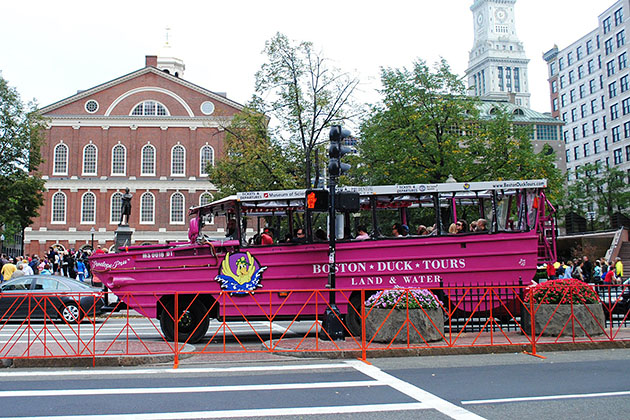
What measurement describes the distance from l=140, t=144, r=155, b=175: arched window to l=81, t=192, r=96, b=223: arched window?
565 cm

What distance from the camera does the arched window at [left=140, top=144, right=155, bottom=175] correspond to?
5800 centimetres

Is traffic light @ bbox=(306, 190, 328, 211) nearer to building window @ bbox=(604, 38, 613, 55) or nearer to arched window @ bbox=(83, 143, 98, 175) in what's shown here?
arched window @ bbox=(83, 143, 98, 175)

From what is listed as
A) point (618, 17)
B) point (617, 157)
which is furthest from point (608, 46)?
point (617, 157)

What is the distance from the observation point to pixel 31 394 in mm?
7293

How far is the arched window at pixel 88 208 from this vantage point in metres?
57.2

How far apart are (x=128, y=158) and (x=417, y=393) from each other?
180 ft

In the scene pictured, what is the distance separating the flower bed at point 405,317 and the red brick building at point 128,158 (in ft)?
158

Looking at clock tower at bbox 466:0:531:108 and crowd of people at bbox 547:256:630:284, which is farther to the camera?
clock tower at bbox 466:0:531:108

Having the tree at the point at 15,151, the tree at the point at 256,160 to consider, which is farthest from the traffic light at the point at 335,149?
the tree at the point at 15,151

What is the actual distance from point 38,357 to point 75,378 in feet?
4.67

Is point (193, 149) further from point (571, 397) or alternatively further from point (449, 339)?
point (571, 397)

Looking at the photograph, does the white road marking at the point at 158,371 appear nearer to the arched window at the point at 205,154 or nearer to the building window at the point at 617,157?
the arched window at the point at 205,154

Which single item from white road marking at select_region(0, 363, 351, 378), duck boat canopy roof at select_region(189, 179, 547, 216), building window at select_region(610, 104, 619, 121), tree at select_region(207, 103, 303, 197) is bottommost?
white road marking at select_region(0, 363, 351, 378)

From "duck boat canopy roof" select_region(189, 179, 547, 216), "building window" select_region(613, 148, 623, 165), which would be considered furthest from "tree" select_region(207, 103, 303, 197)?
"building window" select_region(613, 148, 623, 165)
